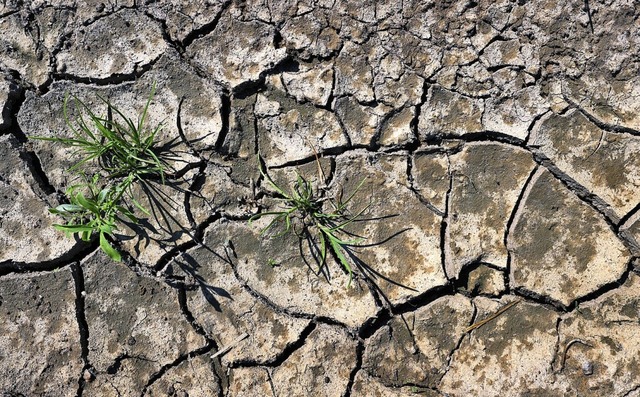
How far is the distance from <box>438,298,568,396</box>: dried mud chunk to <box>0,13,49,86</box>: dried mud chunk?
2.27m

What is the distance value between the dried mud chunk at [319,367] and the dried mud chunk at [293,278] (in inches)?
3.6

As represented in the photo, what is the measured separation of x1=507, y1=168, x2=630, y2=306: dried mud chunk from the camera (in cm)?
250

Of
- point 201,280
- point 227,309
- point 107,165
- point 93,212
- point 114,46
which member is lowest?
point 227,309

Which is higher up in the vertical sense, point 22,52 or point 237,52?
point 22,52

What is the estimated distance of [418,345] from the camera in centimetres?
250

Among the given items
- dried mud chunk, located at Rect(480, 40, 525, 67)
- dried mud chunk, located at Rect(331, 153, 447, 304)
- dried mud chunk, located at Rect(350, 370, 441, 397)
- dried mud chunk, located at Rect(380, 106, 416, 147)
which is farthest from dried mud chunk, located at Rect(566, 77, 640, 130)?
dried mud chunk, located at Rect(350, 370, 441, 397)

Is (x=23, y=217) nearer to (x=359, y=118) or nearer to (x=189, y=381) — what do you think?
(x=189, y=381)

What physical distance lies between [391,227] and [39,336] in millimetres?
1611

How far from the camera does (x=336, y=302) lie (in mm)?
2545

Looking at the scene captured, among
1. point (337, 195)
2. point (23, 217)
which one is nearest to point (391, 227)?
point (337, 195)

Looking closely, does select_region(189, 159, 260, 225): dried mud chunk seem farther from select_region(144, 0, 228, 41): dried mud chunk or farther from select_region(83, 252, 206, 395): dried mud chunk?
select_region(144, 0, 228, 41): dried mud chunk

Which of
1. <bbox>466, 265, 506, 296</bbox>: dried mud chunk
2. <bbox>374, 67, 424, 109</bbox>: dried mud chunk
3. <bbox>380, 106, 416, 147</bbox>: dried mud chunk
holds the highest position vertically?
<bbox>374, 67, 424, 109</bbox>: dried mud chunk

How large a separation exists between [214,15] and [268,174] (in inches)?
31.1

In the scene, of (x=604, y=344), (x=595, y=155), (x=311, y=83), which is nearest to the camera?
(x=604, y=344)
